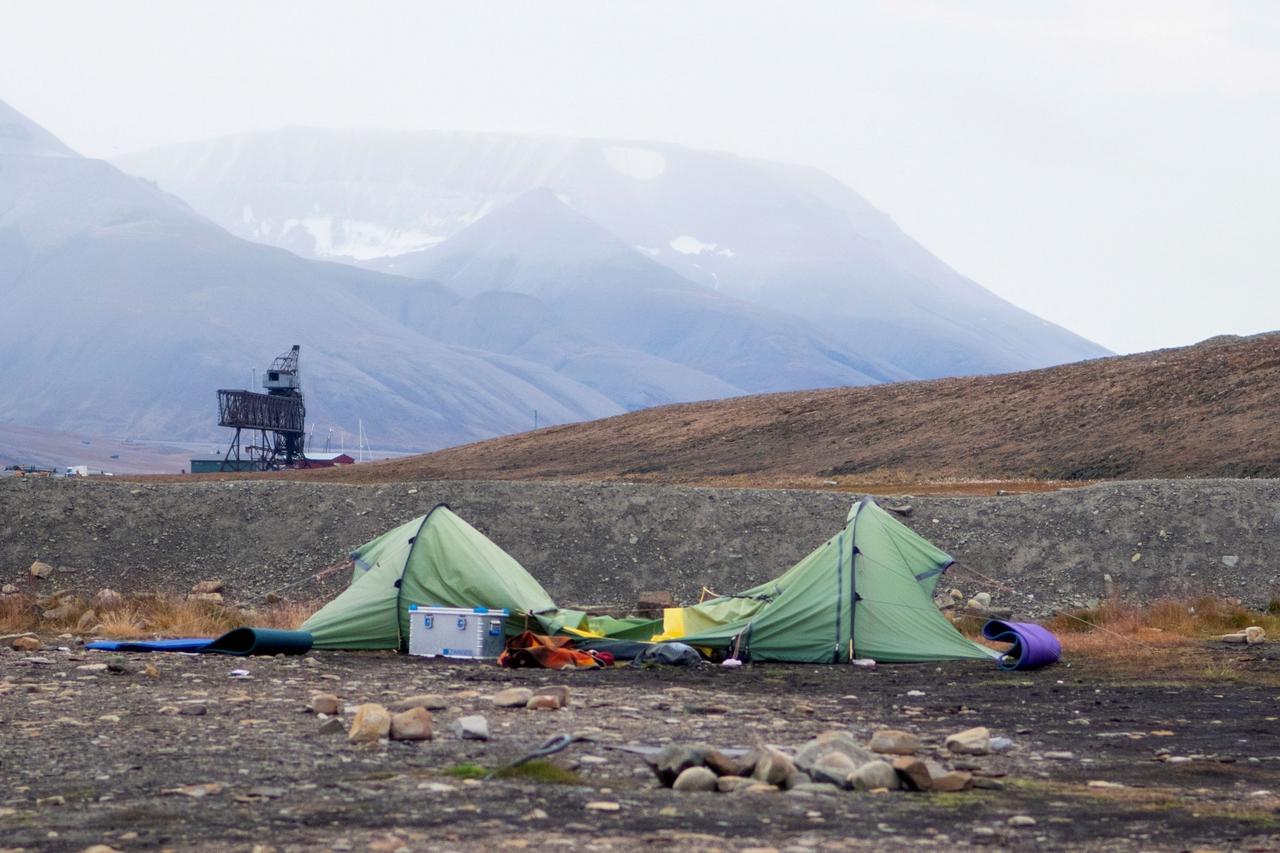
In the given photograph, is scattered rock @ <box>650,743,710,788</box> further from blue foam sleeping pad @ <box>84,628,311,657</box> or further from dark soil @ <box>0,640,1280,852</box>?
blue foam sleeping pad @ <box>84,628,311,657</box>

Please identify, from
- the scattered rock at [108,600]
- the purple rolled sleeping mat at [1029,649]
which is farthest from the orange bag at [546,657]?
the scattered rock at [108,600]

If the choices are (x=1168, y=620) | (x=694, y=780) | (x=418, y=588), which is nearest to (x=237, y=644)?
(x=418, y=588)

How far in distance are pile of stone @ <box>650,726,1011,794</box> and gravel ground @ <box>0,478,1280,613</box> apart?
49.6 feet

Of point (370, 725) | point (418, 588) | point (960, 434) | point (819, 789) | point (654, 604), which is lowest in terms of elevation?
point (819, 789)

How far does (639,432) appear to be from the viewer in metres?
65.6

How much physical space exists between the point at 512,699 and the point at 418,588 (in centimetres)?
650

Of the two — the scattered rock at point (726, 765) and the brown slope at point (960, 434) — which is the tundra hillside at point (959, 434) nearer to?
the brown slope at point (960, 434)

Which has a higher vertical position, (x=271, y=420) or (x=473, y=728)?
(x=271, y=420)

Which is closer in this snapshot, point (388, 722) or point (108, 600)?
point (388, 722)

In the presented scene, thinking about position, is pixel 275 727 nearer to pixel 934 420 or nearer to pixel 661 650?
pixel 661 650

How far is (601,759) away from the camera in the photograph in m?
10.6

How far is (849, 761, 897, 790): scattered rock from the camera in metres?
9.57

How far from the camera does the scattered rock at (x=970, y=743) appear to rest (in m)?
11.5

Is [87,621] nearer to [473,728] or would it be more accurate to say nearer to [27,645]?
[27,645]
